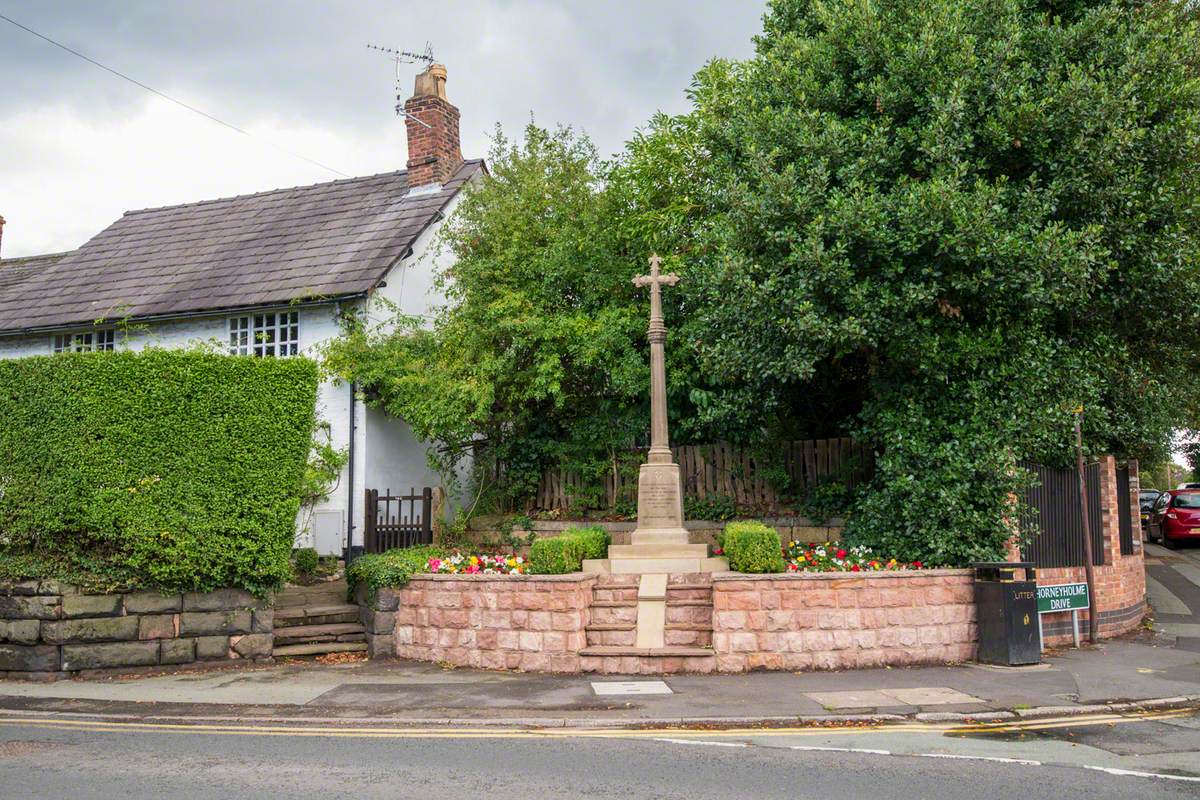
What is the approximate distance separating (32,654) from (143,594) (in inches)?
55.1

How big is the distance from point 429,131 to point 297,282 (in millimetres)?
5185

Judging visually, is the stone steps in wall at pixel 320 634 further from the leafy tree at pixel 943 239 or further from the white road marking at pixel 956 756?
the white road marking at pixel 956 756

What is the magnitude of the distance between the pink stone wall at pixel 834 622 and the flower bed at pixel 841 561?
0.67m

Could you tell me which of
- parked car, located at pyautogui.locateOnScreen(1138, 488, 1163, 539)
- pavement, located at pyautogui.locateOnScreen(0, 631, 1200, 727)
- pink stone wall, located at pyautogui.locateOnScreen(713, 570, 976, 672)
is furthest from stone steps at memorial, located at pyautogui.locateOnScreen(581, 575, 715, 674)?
parked car, located at pyautogui.locateOnScreen(1138, 488, 1163, 539)

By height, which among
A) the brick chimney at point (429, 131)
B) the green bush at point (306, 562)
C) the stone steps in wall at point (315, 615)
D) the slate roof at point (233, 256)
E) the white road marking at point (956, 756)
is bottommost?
the white road marking at point (956, 756)

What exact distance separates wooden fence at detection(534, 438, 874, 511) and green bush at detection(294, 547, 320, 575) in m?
4.31

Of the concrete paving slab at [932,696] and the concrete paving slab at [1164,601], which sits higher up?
the concrete paving slab at [1164,601]

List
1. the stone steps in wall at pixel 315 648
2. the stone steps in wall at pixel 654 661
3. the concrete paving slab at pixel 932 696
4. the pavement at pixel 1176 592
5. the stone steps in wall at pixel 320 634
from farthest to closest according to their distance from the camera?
the pavement at pixel 1176 592 → the stone steps in wall at pixel 320 634 → the stone steps in wall at pixel 315 648 → the stone steps in wall at pixel 654 661 → the concrete paving slab at pixel 932 696

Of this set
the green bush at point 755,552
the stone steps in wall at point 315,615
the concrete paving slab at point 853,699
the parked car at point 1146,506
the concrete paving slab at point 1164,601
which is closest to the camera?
the concrete paving slab at point 853,699

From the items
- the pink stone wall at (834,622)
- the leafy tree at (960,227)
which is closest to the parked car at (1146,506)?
the leafy tree at (960,227)

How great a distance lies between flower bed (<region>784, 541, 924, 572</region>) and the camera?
12.6 meters

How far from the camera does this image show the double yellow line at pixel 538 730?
8266 mm

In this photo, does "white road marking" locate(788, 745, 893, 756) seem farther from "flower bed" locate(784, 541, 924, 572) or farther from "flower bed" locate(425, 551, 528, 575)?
"flower bed" locate(425, 551, 528, 575)

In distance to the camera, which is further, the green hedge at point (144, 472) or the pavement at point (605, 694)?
the green hedge at point (144, 472)
